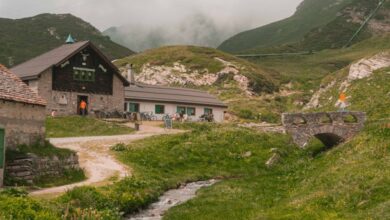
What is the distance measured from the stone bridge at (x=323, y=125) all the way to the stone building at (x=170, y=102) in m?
30.6

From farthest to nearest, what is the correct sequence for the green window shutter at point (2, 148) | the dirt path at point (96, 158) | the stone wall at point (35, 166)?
the dirt path at point (96, 158), the stone wall at point (35, 166), the green window shutter at point (2, 148)

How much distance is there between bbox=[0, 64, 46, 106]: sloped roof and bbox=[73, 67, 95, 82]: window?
30299 mm

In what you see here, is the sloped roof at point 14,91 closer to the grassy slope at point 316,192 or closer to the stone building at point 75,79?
the grassy slope at point 316,192

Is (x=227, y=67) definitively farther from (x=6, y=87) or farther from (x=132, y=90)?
(x=6, y=87)

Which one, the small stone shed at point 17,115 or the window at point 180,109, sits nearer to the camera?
the small stone shed at point 17,115

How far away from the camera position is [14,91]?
96.8 feet

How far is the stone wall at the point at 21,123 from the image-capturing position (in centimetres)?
2827

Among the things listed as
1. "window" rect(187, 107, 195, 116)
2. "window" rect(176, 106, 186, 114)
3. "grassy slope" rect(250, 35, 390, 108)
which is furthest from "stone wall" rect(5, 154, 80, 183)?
"grassy slope" rect(250, 35, 390, 108)

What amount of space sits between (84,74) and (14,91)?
32930mm

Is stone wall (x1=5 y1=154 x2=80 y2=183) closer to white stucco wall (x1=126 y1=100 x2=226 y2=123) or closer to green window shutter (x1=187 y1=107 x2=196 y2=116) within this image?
white stucco wall (x1=126 y1=100 x2=226 y2=123)

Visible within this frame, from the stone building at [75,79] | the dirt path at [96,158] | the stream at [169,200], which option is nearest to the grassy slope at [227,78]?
the stone building at [75,79]

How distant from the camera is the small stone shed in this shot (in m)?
28.0

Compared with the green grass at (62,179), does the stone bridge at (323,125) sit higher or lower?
higher

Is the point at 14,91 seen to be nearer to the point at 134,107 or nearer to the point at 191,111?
the point at 134,107
